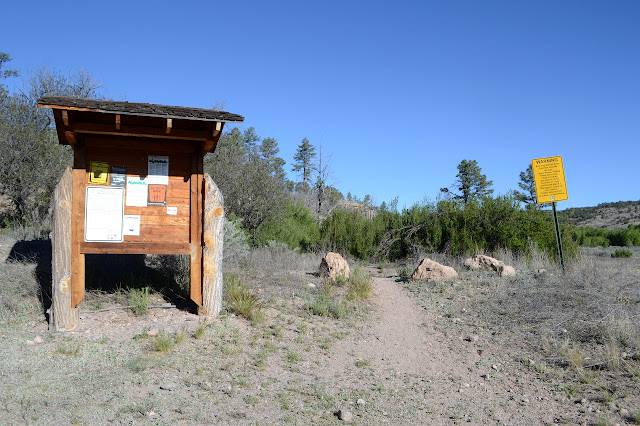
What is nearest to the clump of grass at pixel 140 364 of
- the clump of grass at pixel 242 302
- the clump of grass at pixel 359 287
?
the clump of grass at pixel 242 302

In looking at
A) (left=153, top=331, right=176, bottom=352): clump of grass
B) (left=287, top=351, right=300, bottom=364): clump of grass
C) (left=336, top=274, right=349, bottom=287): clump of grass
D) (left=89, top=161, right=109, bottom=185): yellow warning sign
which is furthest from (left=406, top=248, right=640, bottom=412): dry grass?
(left=89, top=161, right=109, bottom=185): yellow warning sign

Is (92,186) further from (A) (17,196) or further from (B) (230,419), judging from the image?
(A) (17,196)

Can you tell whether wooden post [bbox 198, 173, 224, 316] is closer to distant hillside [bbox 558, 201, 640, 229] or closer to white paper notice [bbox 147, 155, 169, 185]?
white paper notice [bbox 147, 155, 169, 185]

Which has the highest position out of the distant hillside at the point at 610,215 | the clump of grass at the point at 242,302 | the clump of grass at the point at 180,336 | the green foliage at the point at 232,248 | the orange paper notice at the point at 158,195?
the distant hillside at the point at 610,215

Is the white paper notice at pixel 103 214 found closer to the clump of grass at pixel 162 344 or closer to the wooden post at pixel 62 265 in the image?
the wooden post at pixel 62 265

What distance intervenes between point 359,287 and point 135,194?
4777mm

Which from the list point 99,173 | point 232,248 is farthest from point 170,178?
point 232,248

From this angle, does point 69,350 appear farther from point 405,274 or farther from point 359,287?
point 405,274

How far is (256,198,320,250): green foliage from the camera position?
17484 millimetres

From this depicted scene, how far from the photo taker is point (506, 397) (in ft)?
17.7

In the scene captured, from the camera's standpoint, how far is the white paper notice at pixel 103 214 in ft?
22.9

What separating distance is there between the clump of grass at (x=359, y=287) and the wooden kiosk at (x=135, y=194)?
294 centimetres

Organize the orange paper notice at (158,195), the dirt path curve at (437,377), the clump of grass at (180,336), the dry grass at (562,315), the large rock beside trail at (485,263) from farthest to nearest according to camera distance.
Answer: the large rock beside trail at (485,263)
the orange paper notice at (158,195)
the clump of grass at (180,336)
the dry grass at (562,315)
the dirt path curve at (437,377)

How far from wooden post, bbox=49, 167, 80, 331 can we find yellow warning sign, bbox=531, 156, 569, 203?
10.5 m
